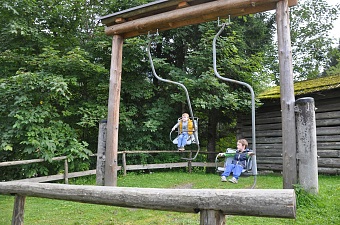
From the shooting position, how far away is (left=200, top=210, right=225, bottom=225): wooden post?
258 cm

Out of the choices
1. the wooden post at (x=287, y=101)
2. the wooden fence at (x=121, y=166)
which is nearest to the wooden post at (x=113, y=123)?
the wooden fence at (x=121, y=166)

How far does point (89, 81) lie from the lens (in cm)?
994

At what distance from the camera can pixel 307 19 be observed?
63.8 feet

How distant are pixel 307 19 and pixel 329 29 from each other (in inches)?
79.1

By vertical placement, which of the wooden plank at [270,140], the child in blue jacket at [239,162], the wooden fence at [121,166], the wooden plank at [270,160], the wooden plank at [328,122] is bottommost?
the wooden fence at [121,166]

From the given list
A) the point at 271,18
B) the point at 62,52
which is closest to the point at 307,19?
the point at 271,18

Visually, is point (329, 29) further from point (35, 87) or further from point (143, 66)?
point (35, 87)

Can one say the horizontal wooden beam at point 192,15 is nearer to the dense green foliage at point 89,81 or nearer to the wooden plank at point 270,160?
the dense green foliage at point 89,81

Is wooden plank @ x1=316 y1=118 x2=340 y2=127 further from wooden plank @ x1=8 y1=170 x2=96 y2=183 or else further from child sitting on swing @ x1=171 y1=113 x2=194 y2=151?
wooden plank @ x1=8 y1=170 x2=96 y2=183

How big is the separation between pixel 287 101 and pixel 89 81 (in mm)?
6974

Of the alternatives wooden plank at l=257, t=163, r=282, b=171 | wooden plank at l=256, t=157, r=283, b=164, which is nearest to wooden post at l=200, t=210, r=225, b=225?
wooden plank at l=256, t=157, r=283, b=164

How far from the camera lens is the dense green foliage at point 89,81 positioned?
780cm

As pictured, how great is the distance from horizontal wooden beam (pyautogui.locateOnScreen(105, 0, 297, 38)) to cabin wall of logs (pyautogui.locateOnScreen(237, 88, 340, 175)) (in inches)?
214

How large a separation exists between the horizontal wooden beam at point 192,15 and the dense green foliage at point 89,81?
2.45 metres
